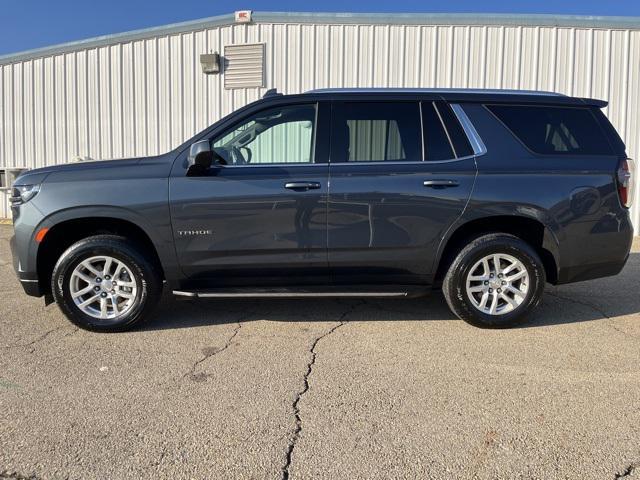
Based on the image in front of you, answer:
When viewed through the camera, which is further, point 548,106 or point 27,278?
point 548,106

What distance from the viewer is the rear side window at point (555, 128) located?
4.24 meters

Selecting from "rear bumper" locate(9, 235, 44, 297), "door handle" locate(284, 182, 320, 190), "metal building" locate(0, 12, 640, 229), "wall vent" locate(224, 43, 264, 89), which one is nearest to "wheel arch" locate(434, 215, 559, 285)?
"door handle" locate(284, 182, 320, 190)

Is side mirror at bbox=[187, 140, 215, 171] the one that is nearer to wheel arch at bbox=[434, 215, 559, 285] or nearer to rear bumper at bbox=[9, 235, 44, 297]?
rear bumper at bbox=[9, 235, 44, 297]

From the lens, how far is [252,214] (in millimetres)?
4035

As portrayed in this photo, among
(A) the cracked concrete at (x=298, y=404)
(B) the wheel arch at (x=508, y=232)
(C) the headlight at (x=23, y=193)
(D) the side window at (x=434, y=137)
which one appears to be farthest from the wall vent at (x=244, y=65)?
(A) the cracked concrete at (x=298, y=404)

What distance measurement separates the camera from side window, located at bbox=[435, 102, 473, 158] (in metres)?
4.18

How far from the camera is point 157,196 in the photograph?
4000 millimetres

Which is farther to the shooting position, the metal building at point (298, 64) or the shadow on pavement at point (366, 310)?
the metal building at point (298, 64)

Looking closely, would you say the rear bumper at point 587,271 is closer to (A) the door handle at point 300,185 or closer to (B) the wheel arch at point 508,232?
(B) the wheel arch at point 508,232

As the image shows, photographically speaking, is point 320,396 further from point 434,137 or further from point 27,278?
point 27,278

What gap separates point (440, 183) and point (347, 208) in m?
0.78

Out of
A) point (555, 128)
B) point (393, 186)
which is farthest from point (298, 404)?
point (555, 128)

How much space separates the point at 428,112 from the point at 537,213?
1.22 m

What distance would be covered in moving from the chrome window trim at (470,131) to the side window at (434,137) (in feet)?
0.53
